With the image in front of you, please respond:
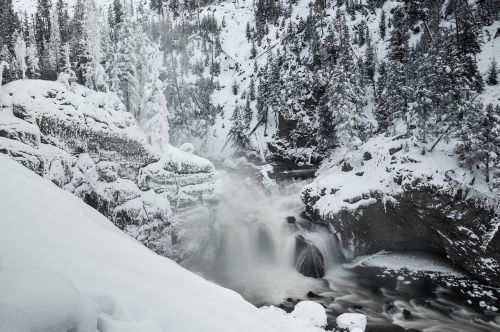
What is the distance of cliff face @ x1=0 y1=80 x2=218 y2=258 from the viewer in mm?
13664

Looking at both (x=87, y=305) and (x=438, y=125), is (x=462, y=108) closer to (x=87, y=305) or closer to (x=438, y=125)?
(x=438, y=125)

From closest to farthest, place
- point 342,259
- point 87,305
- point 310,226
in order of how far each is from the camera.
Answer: point 87,305 < point 342,259 < point 310,226

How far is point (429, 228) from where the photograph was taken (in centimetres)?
2173

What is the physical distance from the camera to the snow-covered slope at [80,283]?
211 centimetres

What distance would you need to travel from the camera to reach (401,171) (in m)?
22.5

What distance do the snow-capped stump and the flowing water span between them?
1684 cm

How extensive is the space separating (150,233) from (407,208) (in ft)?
60.9

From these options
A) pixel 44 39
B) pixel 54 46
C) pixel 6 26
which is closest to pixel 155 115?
pixel 54 46

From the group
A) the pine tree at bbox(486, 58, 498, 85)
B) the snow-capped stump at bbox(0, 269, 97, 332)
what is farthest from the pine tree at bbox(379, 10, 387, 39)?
the snow-capped stump at bbox(0, 269, 97, 332)

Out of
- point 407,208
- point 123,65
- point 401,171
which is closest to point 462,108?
point 401,171

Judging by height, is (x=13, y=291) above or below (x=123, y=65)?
below

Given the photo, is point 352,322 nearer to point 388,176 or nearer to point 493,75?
point 388,176

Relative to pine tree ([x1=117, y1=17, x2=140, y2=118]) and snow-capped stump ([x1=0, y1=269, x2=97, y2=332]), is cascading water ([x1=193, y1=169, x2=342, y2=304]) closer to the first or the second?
pine tree ([x1=117, y1=17, x2=140, y2=118])

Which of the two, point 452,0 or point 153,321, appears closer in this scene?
point 153,321
